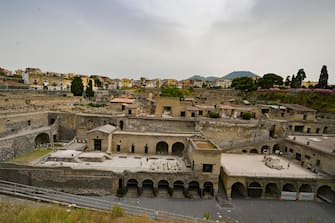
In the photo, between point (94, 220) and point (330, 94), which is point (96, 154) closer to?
point (94, 220)

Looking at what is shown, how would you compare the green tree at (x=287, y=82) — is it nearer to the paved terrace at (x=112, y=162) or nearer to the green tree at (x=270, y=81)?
the green tree at (x=270, y=81)

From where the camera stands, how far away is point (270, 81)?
212 ft

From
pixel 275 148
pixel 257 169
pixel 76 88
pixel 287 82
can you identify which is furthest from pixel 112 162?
pixel 287 82

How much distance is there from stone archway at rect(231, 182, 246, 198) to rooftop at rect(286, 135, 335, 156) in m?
10.1

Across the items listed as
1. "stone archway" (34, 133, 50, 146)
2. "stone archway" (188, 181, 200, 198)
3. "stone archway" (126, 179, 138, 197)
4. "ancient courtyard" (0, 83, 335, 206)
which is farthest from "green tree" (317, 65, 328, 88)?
"stone archway" (34, 133, 50, 146)

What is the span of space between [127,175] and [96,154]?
18.2 feet

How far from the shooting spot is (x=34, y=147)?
27.6 metres

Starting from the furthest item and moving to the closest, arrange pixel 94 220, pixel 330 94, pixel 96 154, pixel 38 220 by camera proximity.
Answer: pixel 330 94 → pixel 96 154 → pixel 94 220 → pixel 38 220

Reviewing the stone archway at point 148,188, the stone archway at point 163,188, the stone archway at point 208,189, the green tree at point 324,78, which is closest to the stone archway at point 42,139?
the stone archway at point 148,188

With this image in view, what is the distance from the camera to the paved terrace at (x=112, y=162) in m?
21.5

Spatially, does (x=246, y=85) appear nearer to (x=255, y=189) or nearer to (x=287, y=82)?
(x=287, y=82)

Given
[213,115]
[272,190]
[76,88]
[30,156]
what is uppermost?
[76,88]

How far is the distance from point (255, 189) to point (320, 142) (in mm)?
13127

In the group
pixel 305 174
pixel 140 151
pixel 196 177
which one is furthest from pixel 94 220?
pixel 305 174
